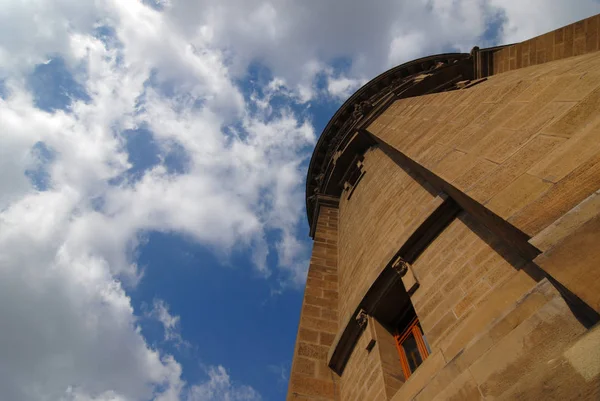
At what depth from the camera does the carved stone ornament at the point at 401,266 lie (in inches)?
233

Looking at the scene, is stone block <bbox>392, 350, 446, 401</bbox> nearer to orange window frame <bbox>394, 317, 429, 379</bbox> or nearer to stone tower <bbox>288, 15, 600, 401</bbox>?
stone tower <bbox>288, 15, 600, 401</bbox>

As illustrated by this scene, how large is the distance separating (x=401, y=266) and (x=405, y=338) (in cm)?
119

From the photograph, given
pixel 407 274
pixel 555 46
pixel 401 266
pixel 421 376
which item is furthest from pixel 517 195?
pixel 555 46

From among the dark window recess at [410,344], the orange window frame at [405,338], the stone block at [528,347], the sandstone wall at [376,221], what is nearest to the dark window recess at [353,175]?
the sandstone wall at [376,221]

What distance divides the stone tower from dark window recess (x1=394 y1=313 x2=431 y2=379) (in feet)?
0.09

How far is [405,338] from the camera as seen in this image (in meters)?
5.97

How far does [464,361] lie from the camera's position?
9.30 ft

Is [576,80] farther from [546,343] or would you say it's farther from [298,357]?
[298,357]

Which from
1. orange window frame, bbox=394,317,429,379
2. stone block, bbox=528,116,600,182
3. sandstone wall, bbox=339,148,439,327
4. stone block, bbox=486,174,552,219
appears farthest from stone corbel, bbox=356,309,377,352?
stone block, bbox=528,116,600,182

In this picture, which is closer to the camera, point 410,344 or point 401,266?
point 410,344

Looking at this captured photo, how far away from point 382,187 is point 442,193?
3.89 m

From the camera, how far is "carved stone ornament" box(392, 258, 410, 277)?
5.92m

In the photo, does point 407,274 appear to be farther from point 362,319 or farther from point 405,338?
point 362,319

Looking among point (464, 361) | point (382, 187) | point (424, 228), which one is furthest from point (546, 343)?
point (382, 187)
